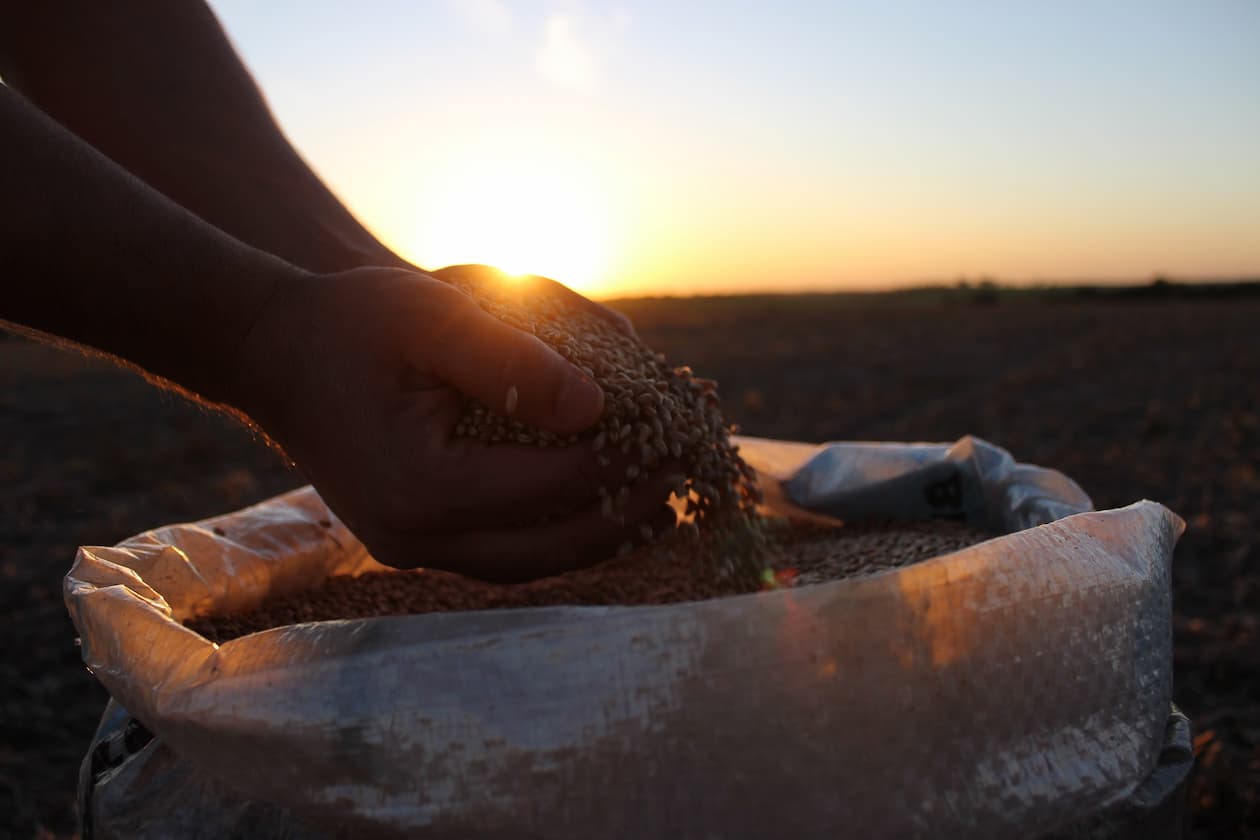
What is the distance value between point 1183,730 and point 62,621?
2.88 meters

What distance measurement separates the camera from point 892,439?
5449 millimetres

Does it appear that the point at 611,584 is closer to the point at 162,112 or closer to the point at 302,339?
the point at 302,339

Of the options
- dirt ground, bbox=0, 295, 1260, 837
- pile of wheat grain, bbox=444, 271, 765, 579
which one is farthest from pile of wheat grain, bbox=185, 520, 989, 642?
dirt ground, bbox=0, 295, 1260, 837

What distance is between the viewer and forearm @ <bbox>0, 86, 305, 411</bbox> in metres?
0.93

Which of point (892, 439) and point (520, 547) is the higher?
point (520, 547)

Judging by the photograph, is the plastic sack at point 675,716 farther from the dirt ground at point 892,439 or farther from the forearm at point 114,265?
the dirt ground at point 892,439

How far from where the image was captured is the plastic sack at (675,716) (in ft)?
2.59

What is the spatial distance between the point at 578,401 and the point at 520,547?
215 millimetres

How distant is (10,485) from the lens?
469 centimetres

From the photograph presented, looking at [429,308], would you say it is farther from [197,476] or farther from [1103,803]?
[197,476]

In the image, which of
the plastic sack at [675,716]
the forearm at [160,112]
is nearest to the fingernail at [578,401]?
A: the plastic sack at [675,716]

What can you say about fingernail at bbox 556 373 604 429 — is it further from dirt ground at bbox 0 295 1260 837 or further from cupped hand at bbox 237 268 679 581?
dirt ground at bbox 0 295 1260 837

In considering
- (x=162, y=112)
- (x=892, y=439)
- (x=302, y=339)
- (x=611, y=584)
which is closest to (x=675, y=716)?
(x=302, y=339)

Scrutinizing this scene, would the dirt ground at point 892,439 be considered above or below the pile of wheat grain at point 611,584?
below
